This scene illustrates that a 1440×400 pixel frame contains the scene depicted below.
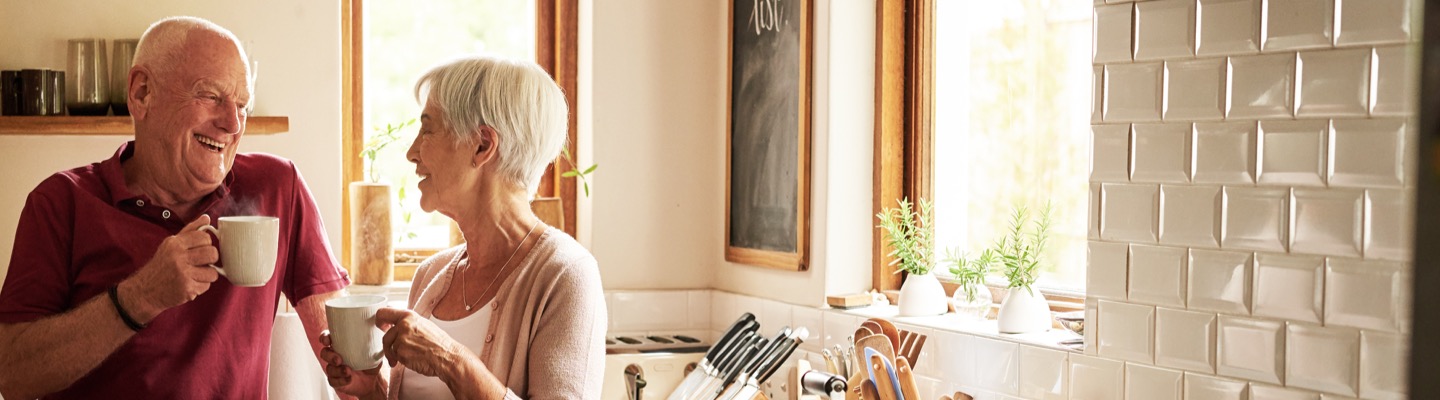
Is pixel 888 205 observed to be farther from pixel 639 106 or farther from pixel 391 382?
pixel 391 382

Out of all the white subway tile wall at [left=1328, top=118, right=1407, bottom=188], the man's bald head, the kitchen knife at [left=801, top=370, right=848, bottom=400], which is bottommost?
the kitchen knife at [left=801, top=370, right=848, bottom=400]

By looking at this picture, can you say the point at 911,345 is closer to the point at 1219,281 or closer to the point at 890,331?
the point at 890,331

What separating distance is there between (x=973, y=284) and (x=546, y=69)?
1.53 m

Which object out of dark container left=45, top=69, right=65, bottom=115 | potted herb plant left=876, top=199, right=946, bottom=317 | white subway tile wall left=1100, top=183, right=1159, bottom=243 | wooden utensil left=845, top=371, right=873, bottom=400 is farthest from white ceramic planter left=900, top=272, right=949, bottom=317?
dark container left=45, top=69, right=65, bottom=115

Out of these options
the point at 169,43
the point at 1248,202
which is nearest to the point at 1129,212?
the point at 1248,202

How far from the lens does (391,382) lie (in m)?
1.65

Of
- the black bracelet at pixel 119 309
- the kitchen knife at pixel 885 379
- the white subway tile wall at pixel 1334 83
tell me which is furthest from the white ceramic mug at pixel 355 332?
the white subway tile wall at pixel 1334 83

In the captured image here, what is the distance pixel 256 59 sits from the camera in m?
3.04

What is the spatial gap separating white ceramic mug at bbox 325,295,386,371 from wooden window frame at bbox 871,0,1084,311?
5.51 ft

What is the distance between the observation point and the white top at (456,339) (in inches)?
62.2

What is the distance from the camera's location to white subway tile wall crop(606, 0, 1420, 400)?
5.16ft

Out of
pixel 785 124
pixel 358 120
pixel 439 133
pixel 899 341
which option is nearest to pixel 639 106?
pixel 785 124

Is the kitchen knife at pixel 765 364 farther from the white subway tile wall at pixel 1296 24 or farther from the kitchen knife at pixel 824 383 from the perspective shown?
the white subway tile wall at pixel 1296 24

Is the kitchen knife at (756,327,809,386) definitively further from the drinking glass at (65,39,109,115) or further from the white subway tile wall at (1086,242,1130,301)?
the drinking glass at (65,39,109,115)
